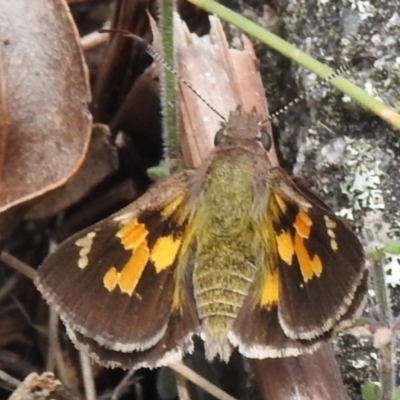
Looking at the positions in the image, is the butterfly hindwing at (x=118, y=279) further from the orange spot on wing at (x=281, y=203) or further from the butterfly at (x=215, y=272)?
the orange spot on wing at (x=281, y=203)

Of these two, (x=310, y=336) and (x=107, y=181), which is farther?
(x=107, y=181)

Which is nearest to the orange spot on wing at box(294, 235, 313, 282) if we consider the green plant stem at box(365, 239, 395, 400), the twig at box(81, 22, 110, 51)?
the green plant stem at box(365, 239, 395, 400)

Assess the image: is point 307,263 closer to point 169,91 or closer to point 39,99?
point 169,91

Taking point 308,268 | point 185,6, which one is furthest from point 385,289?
point 185,6

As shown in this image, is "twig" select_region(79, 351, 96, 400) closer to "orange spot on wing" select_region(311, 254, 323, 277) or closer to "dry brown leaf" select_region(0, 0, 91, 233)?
"dry brown leaf" select_region(0, 0, 91, 233)

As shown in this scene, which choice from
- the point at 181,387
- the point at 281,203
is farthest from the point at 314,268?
the point at 181,387

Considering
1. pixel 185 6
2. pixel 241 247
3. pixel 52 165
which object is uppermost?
pixel 185 6

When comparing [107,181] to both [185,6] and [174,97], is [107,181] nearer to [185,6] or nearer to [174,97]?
[174,97]
